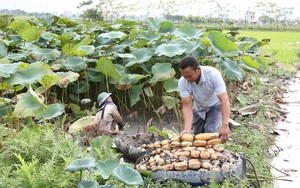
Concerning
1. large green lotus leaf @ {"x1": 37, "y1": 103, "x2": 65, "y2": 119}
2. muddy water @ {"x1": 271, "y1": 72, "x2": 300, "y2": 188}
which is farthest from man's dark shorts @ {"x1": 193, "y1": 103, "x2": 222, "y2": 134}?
large green lotus leaf @ {"x1": 37, "y1": 103, "x2": 65, "y2": 119}

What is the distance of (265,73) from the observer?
37.9 ft

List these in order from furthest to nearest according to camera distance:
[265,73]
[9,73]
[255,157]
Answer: [265,73]
[9,73]
[255,157]

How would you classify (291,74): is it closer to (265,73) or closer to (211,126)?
(265,73)

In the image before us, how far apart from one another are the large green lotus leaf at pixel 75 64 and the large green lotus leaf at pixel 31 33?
2.38 feet

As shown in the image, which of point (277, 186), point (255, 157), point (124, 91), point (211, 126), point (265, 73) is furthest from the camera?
point (265, 73)

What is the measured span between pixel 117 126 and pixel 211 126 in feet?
3.21

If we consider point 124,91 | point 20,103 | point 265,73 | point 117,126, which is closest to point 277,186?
point 117,126

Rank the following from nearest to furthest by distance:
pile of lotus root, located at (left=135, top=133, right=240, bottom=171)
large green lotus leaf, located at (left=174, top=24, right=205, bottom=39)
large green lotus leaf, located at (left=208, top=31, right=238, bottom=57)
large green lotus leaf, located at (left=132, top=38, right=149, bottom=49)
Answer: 1. pile of lotus root, located at (left=135, top=133, right=240, bottom=171)
2. large green lotus leaf, located at (left=208, top=31, right=238, bottom=57)
3. large green lotus leaf, located at (left=132, top=38, right=149, bottom=49)
4. large green lotus leaf, located at (left=174, top=24, right=205, bottom=39)

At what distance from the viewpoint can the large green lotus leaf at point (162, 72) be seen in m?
5.95

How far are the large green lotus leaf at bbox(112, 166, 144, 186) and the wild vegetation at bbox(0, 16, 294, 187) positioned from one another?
0.44ft

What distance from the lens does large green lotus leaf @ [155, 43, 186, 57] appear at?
5.96 m

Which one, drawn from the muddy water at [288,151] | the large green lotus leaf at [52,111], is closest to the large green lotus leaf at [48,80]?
the large green lotus leaf at [52,111]

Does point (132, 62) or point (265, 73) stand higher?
point (132, 62)

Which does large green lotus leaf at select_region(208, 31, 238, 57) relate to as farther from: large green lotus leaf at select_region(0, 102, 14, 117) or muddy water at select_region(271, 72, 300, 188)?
large green lotus leaf at select_region(0, 102, 14, 117)
